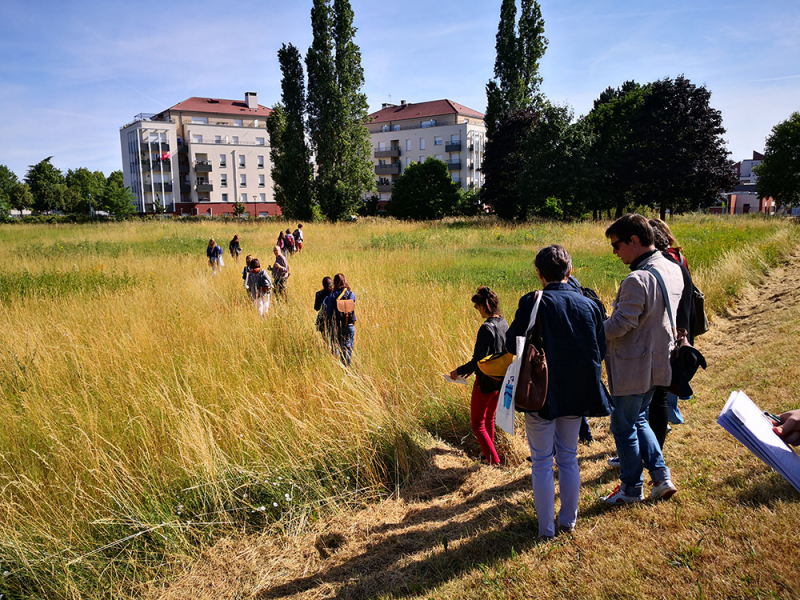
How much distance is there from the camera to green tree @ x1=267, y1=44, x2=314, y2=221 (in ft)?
145

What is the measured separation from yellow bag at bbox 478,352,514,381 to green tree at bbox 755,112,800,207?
49816mm

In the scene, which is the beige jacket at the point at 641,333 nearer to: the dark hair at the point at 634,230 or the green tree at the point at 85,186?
the dark hair at the point at 634,230

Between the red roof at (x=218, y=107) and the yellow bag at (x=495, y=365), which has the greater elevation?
the red roof at (x=218, y=107)

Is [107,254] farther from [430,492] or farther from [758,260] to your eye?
[758,260]

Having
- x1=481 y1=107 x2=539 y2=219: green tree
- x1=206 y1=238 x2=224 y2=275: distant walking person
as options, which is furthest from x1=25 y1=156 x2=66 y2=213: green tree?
x1=206 y1=238 x2=224 y2=275: distant walking person

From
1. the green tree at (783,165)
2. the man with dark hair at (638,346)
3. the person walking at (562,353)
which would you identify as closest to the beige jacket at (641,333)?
the man with dark hair at (638,346)

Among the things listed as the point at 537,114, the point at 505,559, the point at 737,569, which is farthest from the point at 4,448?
the point at 537,114

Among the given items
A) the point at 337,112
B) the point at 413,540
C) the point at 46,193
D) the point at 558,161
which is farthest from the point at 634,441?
the point at 46,193

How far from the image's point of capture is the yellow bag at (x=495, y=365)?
374 centimetres

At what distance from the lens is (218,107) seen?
76.7 m

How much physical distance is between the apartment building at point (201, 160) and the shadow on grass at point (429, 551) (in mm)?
72356

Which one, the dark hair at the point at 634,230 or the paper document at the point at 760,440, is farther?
the dark hair at the point at 634,230

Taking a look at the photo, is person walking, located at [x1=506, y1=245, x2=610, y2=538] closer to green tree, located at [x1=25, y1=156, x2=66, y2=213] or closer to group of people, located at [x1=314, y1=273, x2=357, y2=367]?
group of people, located at [x1=314, y1=273, x2=357, y2=367]

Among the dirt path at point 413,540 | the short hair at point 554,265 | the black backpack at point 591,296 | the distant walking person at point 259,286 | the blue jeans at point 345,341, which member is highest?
the short hair at point 554,265
